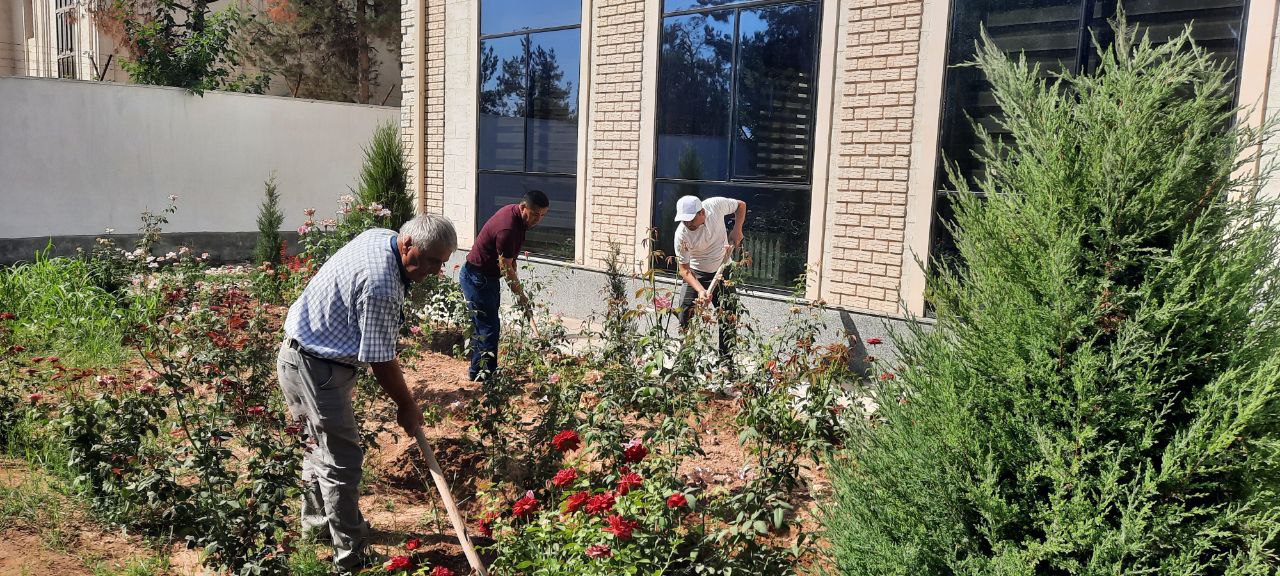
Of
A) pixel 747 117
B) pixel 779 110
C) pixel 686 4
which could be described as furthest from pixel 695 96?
pixel 779 110

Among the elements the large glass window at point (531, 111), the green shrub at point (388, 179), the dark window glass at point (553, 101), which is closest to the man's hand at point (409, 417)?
the large glass window at point (531, 111)

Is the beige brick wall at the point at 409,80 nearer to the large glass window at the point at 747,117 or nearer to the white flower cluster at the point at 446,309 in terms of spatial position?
the large glass window at the point at 747,117

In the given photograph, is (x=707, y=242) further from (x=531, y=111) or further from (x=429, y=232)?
(x=531, y=111)

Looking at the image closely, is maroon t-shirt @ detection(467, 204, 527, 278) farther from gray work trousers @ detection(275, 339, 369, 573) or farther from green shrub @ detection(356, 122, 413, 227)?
green shrub @ detection(356, 122, 413, 227)

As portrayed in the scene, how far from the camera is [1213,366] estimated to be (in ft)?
6.47

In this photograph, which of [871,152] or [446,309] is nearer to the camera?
[446,309]

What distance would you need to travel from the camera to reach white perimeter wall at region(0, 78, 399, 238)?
41.6 feet

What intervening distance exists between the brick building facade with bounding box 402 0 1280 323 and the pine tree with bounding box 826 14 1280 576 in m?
3.02

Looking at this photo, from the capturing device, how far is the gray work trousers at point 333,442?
3.74 m

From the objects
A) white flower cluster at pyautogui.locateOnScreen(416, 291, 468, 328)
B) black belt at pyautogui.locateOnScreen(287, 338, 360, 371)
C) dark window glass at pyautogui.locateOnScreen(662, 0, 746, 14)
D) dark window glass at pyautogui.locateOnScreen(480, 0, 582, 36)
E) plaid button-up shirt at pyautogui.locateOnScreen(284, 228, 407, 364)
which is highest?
dark window glass at pyautogui.locateOnScreen(480, 0, 582, 36)

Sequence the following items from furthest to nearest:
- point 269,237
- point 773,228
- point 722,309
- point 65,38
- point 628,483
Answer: point 65,38
point 269,237
point 773,228
point 722,309
point 628,483

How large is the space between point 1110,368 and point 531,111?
373 inches

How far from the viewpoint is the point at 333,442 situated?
12.5 feet

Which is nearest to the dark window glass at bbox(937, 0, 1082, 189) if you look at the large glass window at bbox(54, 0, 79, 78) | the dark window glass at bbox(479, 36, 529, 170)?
the dark window glass at bbox(479, 36, 529, 170)
